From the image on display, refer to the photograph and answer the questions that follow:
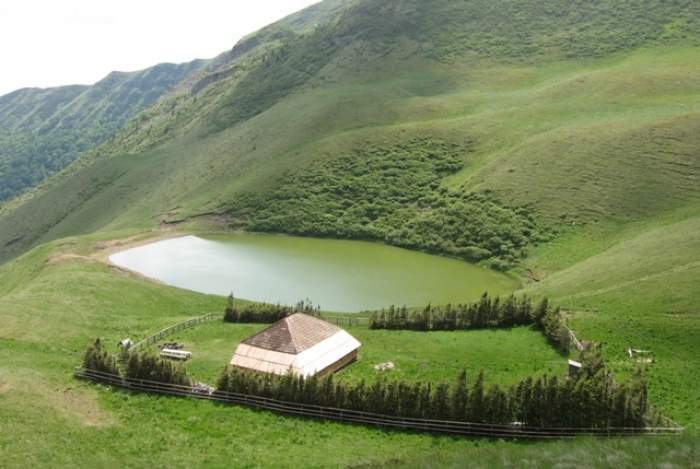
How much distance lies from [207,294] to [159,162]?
87.7 meters

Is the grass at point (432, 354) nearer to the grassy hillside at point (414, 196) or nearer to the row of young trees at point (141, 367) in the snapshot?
the row of young trees at point (141, 367)

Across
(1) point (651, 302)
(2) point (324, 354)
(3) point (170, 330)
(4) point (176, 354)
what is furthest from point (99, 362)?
(1) point (651, 302)

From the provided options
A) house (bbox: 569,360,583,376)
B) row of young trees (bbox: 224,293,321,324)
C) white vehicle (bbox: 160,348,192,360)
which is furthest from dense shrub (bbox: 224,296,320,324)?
house (bbox: 569,360,583,376)

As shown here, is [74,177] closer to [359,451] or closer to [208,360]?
[208,360]

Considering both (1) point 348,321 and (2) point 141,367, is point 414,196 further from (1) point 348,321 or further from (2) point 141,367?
(2) point 141,367

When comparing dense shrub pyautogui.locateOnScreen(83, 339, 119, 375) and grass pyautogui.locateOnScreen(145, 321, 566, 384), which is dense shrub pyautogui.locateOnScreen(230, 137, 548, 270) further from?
dense shrub pyautogui.locateOnScreen(83, 339, 119, 375)

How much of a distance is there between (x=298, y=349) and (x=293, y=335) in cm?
123

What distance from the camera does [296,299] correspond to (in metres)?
54.5

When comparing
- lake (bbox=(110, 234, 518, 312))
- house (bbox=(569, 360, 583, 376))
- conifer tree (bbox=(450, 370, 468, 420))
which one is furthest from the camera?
lake (bbox=(110, 234, 518, 312))

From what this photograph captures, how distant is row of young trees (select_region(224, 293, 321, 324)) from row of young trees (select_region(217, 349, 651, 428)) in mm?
14185

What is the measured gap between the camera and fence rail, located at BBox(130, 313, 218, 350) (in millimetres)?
40062

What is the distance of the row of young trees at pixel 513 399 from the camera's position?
26375 mm

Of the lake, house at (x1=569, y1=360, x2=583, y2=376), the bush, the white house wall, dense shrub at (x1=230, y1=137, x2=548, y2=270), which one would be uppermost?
dense shrub at (x1=230, y1=137, x2=548, y2=270)

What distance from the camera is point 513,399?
27.4m
